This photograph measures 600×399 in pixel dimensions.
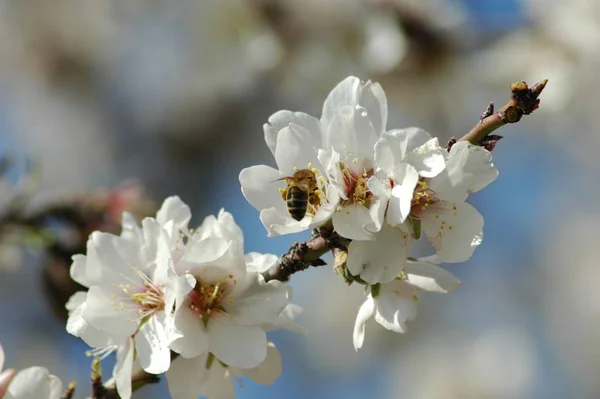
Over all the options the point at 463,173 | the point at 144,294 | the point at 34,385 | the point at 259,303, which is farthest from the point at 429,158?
the point at 34,385

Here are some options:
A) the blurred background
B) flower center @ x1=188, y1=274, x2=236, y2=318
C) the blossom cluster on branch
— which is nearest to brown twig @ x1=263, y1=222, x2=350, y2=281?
the blossom cluster on branch

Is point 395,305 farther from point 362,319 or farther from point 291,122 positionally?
point 291,122

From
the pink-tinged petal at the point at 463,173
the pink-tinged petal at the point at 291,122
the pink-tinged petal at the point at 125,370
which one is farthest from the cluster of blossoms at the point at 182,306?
the pink-tinged petal at the point at 463,173

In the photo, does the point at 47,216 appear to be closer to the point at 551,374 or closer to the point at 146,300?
the point at 146,300

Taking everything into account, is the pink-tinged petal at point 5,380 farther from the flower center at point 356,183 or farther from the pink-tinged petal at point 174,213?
the flower center at point 356,183

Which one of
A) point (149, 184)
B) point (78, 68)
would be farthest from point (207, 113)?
point (78, 68)

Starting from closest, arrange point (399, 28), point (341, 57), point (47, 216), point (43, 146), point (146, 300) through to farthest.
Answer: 1. point (146, 300)
2. point (47, 216)
3. point (399, 28)
4. point (341, 57)
5. point (43, 146)
